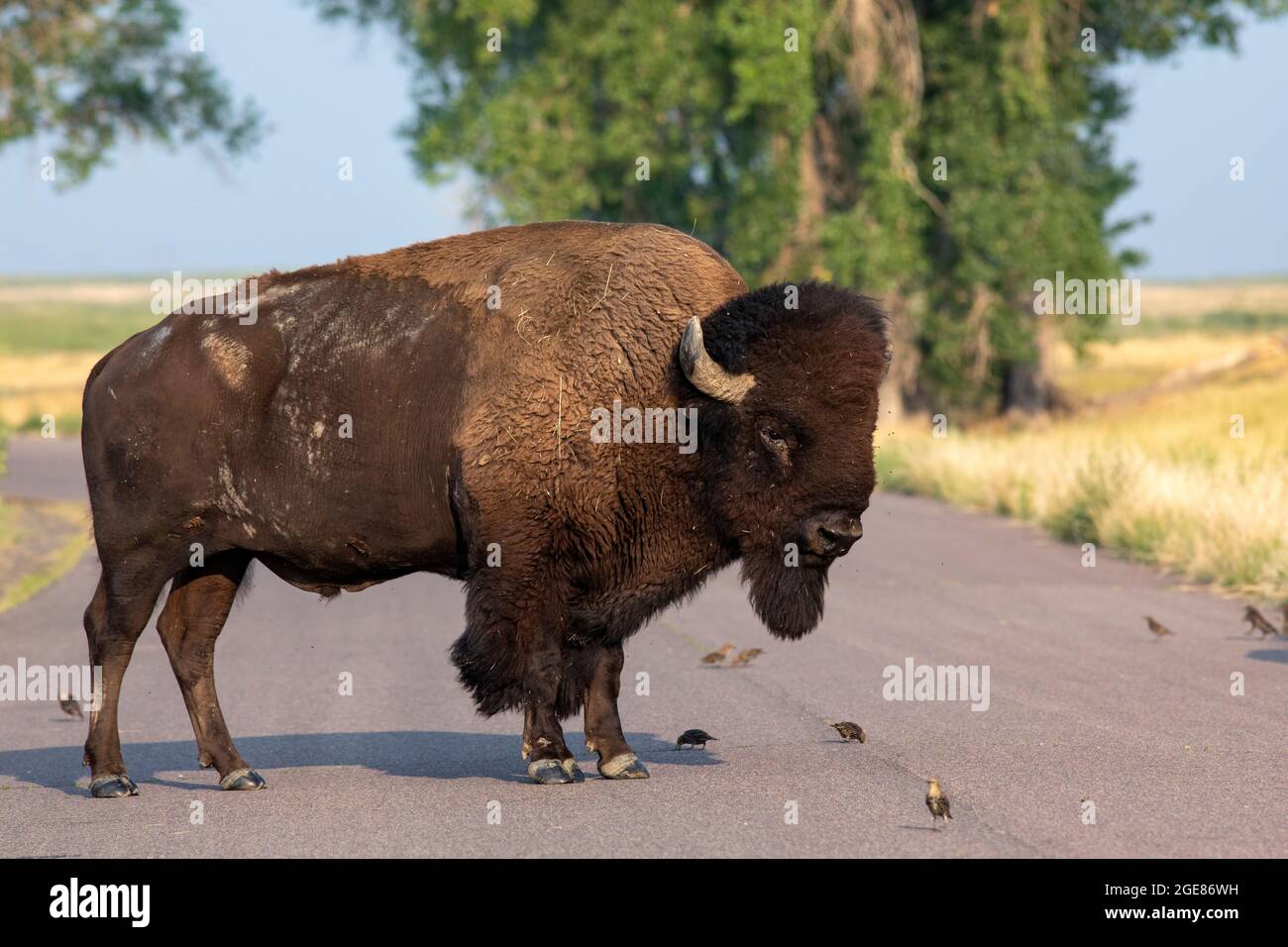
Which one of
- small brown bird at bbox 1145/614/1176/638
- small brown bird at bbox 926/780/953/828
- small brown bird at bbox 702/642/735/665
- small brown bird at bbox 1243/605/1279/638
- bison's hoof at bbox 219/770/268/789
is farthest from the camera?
small brown bird at bbox 1145/614/1176/638

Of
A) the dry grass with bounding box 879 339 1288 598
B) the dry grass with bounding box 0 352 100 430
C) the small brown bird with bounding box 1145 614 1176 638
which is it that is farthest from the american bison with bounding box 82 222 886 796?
the dry grass with bounding box 0 352 100 430

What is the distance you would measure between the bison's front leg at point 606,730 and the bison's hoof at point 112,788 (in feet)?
6.77

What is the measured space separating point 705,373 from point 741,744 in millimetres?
2248

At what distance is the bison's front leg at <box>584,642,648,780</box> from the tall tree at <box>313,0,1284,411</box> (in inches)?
983

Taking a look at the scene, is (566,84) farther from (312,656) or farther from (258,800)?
(258,800)

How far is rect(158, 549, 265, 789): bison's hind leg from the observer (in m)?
8.57

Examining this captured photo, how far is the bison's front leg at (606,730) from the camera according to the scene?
842 centimetres

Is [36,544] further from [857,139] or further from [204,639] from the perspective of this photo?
[857,139]

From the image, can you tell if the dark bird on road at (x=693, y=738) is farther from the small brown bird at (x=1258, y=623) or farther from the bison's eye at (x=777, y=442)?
the small brown bird at (x=1258, y=623)

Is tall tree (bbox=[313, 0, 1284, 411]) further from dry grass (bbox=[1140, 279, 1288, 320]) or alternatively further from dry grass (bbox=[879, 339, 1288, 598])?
dry grass (bbox=[1140, 279, 1288, 320])

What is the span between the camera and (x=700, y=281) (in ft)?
28.4

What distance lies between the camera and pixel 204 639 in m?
8.84

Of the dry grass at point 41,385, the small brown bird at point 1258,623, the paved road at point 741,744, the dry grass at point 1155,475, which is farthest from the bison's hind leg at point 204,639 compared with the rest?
the dry grass at point 41,385

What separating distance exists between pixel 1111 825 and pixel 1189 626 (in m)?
7.34
